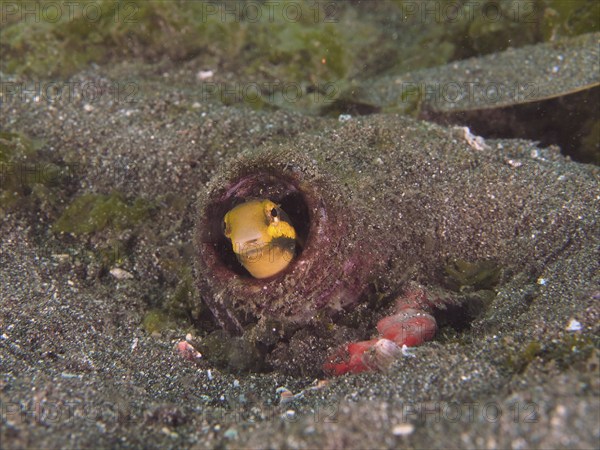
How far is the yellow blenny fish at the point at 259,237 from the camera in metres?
2.87

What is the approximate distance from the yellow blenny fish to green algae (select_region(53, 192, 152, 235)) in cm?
121

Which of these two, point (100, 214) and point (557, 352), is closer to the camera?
point (557, 352)

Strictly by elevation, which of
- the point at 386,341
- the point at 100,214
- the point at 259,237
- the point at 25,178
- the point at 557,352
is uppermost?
the point at 25,178

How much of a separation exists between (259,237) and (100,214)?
1745 millimetres

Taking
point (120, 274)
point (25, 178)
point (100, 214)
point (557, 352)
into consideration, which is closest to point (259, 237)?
point (120, 274)

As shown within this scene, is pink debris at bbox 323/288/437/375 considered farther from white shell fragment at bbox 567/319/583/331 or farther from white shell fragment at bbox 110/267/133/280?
white shell fragment at bbox 110/267/133/280

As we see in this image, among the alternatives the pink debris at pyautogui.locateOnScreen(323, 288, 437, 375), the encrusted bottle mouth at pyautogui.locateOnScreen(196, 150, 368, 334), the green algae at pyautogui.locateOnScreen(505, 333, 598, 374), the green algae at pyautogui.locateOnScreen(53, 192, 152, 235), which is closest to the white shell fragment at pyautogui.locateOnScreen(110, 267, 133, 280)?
the green algae at pyautogui.locateOnScreen(53, 192, 152, 235)

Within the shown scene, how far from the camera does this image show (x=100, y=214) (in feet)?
A: 12.7

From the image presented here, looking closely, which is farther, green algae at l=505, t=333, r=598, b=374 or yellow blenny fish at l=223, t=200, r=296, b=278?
yellow blenny fish at l=223, t=200, r=296, b=278

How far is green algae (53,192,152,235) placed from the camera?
12.6 feet

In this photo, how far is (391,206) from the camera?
133 inches

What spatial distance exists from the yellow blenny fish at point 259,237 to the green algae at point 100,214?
3.99 ft

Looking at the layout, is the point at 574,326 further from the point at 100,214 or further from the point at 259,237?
the point at 100,214

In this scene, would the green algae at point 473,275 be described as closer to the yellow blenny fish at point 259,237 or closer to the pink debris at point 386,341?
the pink debris at point 386,341
